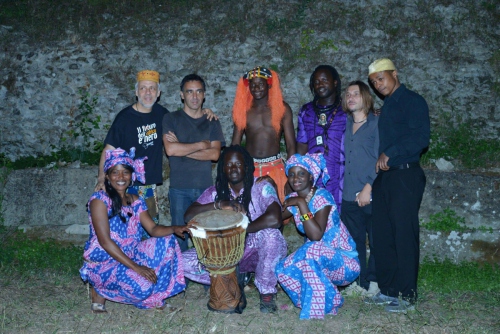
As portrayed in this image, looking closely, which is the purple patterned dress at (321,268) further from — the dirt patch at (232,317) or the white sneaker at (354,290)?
the white sneaker at (354,290)

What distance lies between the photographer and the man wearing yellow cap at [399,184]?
459cm

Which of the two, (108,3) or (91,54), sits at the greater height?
(108,3)

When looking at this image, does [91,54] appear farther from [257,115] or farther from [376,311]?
[376,311]

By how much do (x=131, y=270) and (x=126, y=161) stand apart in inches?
38.6

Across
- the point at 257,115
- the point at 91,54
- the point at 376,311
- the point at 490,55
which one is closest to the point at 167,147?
the point at 257,115

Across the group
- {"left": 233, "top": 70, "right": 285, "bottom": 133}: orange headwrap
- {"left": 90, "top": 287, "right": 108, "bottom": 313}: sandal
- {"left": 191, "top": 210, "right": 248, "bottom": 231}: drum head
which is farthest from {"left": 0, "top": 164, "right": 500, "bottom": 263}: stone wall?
{"left": 90, "top": 287, "right": 108, "bottom": 313}: sandal

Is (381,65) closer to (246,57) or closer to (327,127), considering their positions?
(327,127)

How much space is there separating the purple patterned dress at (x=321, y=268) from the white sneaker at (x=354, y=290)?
1.24ft

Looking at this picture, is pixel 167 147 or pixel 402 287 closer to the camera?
pixel 402 287

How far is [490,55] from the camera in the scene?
23.3 ft

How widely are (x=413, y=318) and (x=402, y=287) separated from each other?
1.02ft

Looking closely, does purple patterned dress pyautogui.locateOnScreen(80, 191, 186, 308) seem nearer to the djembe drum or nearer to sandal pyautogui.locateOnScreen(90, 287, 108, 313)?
sandal pyautogui.locateOnScreen(90, 287, 108, 313)

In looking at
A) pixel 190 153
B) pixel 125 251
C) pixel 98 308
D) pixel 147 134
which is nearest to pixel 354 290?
pixel 190 153

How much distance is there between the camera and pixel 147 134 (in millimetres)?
5266
